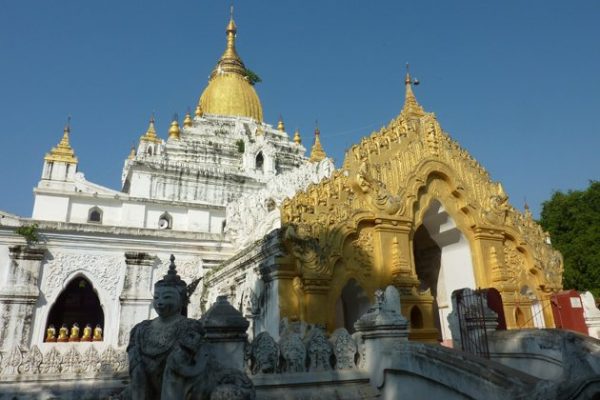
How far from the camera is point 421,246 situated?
1580 cm

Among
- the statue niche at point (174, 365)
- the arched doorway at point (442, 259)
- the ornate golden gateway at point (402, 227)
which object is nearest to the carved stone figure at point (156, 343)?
the statue niche at point (174, 365)

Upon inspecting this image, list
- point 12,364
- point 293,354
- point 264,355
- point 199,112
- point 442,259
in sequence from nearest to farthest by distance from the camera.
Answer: point 264,355 < point 293,354 < point 12,364 < point 442,259 < point 199,112

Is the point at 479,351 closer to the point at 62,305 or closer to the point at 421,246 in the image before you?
the point at 421,246

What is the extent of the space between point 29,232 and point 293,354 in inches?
572

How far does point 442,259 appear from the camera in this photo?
14.5 meters

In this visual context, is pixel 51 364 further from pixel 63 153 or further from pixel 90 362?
pixel 63 153

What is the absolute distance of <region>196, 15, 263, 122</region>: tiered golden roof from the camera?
35.2 metres

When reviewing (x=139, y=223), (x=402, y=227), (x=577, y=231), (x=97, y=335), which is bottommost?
(x=97, y=335)

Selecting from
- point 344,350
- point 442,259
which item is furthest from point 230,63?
point 344,350

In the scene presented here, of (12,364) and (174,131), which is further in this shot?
(174,131)

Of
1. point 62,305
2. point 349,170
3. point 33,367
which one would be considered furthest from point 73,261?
point 349,170

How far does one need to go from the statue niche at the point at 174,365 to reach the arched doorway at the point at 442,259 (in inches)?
396

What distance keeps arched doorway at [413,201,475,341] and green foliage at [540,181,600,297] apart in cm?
1577

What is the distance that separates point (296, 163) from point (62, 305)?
16764 millimetres
